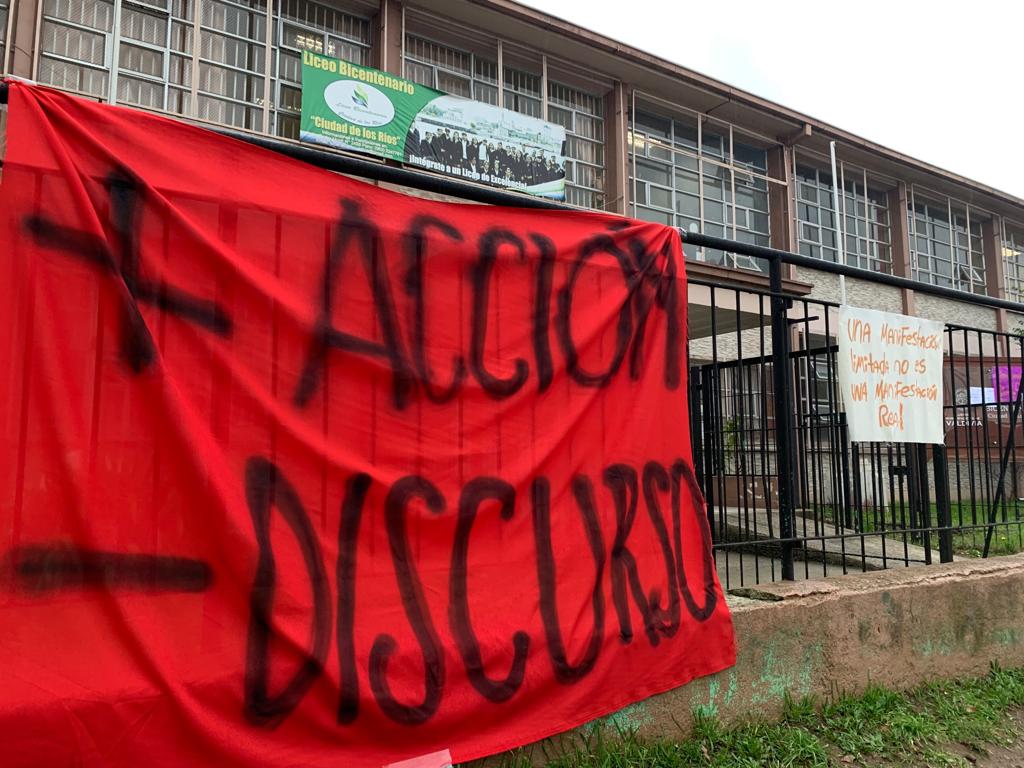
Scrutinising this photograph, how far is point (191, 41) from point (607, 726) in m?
11.4

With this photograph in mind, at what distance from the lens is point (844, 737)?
3080 millimetres

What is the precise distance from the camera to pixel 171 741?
1912 millimetres

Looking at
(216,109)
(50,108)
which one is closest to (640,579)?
(50,108)

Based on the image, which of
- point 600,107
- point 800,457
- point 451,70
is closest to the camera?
point 800,457

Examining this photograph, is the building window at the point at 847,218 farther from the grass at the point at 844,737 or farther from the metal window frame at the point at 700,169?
the grass at the point at 844,737

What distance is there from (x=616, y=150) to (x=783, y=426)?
11.3 metres

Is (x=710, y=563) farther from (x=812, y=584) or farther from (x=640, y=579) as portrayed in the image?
(x=812, y=584)

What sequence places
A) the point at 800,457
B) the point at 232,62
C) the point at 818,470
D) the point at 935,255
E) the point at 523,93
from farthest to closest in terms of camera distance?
1. the point at 935,255
2. the point at 523,93
3. the point at 232,62
4. the point at 818,470
5. the point at 800,457

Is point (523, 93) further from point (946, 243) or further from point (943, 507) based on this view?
point (946, 243)

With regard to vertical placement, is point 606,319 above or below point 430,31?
below

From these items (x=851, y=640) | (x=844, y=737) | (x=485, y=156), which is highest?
(x=485, y=156)

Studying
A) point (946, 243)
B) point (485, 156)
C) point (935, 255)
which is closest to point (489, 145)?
point (485, 156)

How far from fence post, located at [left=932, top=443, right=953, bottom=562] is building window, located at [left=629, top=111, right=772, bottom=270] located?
10.2 m

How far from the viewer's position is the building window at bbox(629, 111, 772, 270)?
47.2ft
